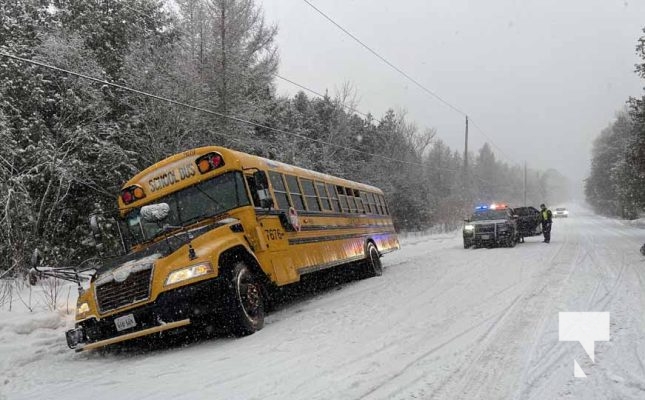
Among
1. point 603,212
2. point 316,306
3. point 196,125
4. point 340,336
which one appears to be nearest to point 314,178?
point 316,306

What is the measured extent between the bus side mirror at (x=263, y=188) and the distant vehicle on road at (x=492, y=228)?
14220 millimetres

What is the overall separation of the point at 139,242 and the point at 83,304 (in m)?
1.80

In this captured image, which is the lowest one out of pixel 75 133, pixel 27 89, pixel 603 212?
pixel 603 212

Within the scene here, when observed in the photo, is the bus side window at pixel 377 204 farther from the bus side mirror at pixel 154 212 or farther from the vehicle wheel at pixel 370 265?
the bus side mirror at pixel 154 212

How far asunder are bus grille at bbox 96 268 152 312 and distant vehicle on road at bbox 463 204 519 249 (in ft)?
53.8

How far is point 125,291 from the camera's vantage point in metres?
6.39

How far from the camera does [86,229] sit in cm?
1905

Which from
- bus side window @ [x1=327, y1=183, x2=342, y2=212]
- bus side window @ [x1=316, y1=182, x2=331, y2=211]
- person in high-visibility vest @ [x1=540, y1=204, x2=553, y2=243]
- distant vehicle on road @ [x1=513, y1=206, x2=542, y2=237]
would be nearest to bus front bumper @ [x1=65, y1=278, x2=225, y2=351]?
bus side window @ [x1=316, y1=182, x2=331, y2=211]

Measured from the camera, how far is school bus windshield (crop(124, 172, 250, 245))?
26.0ft

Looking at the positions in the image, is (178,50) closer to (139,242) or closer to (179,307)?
(139,242)

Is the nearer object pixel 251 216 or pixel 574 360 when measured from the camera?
pixel 574 360

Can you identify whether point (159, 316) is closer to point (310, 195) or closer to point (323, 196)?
point (310, 195)

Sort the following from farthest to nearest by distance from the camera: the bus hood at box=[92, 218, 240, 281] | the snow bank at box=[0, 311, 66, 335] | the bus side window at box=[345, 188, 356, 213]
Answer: the bus side window at box=[345, 188, 356, 213], the snow bank at box=[0, 311, 66, 335], the bus hood at box=[92, 218, 240, 281]

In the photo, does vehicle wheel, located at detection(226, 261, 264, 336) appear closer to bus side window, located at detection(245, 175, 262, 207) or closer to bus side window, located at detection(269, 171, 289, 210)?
bus side window, located at detection(245, 175, 262, 207)
